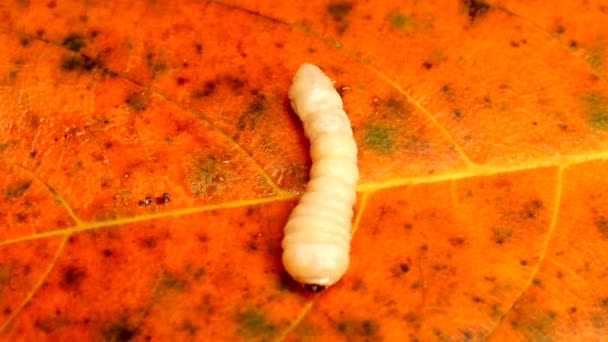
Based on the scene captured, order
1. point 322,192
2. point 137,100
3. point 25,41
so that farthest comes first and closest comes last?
point 25,41, point 137,100, point 322,192

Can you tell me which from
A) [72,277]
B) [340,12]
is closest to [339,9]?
[340,12]

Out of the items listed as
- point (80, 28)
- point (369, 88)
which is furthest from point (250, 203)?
point (80, 28)

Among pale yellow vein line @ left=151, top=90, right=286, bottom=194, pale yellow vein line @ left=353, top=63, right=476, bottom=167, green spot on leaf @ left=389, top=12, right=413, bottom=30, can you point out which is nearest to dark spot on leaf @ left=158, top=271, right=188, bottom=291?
pale yellow vein line @ left=151, top=90, right=286, bottom=194

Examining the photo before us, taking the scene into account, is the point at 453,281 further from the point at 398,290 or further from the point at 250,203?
the point at 250,203

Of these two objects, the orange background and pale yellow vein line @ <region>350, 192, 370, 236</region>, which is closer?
the orange background

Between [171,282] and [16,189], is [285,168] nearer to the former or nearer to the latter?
[171,282]

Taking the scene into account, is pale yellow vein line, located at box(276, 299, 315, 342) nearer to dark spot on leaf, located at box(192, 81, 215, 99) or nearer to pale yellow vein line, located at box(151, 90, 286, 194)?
pale yellow vein line, located at box(151, 90, 286, 194)

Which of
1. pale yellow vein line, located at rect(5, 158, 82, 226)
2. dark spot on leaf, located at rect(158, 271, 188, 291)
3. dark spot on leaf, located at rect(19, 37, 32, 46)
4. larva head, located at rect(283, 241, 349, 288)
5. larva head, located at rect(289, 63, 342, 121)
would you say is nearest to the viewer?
larva head, located at rect(283, 241, 349, 288)

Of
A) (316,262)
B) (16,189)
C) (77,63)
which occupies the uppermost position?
(77,63)
